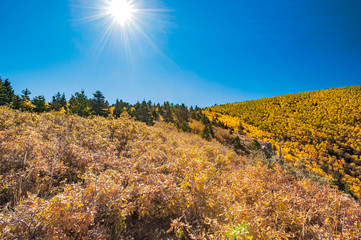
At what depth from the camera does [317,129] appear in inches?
974

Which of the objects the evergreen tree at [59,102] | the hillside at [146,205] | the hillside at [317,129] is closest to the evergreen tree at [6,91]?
the evergreen tree at [59,102]

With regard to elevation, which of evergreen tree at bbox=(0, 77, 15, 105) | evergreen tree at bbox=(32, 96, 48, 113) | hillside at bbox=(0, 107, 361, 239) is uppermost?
evergreen tree at bbox=(0, 77, 15, 105)

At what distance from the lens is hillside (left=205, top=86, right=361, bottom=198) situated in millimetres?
17359

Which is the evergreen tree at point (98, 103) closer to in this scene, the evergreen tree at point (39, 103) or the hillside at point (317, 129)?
the evergreen tree at point (39, 103)

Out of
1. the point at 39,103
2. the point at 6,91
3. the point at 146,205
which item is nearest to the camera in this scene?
the point at 146,205

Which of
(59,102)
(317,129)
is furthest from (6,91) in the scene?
(317,129)

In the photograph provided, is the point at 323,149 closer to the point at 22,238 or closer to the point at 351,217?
the point at 351,217

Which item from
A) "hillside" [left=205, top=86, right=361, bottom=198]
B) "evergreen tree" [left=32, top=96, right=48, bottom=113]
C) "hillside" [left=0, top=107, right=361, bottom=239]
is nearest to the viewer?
"hillside" [left=0, top=107, right=361, bottom=239]

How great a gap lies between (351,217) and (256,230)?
1.59 meters

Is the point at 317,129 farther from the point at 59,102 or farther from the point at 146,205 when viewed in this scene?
the point at 59,102

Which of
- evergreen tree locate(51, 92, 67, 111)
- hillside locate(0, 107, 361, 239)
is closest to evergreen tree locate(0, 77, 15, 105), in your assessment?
evergreen tree locate(51, 92, 67, 111)

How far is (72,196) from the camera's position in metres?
2.10

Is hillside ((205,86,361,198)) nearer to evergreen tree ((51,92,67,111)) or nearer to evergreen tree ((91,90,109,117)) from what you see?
evergreen tree ((91,90,109,117))

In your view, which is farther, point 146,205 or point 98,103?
point 98,103
